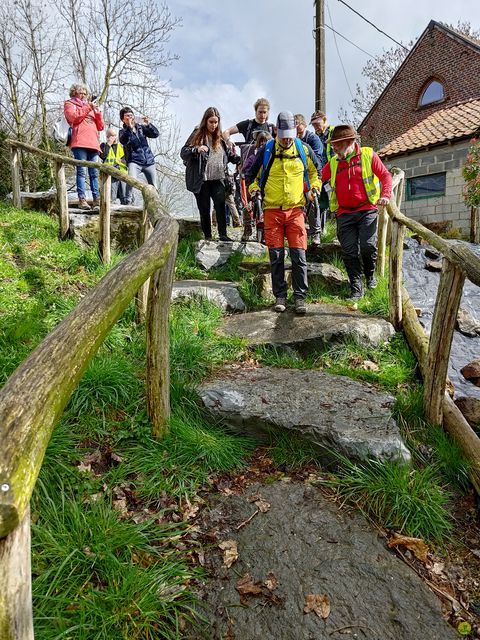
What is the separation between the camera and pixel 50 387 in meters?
1.15

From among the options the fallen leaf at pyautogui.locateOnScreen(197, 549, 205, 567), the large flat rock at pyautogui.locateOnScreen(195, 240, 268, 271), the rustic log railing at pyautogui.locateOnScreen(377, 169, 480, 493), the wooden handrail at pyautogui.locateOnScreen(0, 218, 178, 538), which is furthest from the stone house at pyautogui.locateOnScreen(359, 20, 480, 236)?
the wooden handrail at pyautogui.locateOnScreen(0, 218, 178, 538)

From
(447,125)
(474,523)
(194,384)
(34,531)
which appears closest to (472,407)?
(474,523)

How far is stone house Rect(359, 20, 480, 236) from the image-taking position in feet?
44.1

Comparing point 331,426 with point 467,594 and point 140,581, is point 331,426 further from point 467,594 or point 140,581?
point 140,581

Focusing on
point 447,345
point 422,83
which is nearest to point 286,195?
point 447,345

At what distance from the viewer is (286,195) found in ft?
15.8

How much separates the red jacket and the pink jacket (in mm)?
4149

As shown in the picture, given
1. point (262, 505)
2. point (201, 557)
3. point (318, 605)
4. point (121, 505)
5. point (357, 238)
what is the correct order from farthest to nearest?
point (357, 238) → point (262, 505) → point (121, 505) → point (201, 557) → point (318, 605)

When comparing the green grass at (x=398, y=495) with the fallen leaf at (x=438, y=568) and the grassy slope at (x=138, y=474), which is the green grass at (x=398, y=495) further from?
the fallen leaf at (x=438, y=568)

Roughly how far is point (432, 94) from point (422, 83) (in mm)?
641

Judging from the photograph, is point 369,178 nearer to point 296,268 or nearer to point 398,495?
point 296,268

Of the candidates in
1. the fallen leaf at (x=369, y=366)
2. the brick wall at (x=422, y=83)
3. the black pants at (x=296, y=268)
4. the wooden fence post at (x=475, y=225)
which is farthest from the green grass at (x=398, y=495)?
the brick wall at (x=422, y=83)

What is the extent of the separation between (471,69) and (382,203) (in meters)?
15.4

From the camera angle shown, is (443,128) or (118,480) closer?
(118,480)
